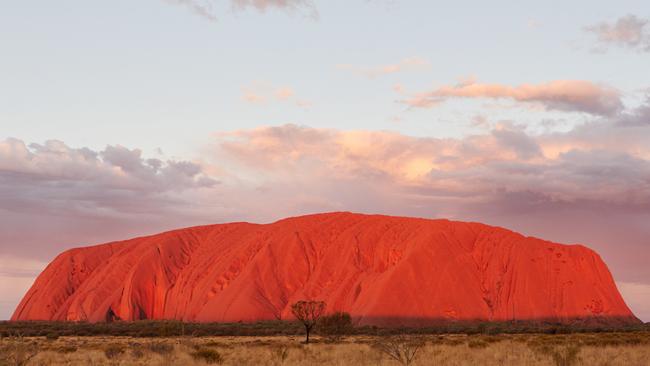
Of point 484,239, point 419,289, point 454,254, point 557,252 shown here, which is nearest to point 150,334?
point 419,289

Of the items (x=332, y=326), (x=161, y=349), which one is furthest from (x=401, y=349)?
(x=332, y=326)

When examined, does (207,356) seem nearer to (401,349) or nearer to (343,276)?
(401,349)

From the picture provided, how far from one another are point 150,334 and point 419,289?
44.4 m

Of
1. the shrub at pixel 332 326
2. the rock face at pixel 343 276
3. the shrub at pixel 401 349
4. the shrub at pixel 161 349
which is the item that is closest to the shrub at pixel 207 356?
the shrub at pixel 161 349

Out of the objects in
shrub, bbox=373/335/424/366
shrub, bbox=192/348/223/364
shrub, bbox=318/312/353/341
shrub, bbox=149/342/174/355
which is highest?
shrub, bbox=373/335/424/366

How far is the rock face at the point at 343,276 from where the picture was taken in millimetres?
116000

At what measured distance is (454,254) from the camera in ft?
402

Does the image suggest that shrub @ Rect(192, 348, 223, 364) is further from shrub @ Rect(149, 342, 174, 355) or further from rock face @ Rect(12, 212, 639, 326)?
rock face @ Rect(12, 212, 639, 326)

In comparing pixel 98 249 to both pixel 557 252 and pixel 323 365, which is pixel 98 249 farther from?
pixel 323 365

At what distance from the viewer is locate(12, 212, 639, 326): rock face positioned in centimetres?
11600

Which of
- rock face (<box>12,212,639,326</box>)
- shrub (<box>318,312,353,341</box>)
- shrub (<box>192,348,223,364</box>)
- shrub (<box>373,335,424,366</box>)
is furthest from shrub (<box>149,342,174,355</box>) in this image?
rock face (<box>12,212,639,326</box>)

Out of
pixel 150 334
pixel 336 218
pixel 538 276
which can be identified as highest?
pixel 336 218

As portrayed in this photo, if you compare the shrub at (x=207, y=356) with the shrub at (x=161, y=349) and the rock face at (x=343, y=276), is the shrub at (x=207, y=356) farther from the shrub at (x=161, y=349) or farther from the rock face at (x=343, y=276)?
the rock face at (x=343, y=276)

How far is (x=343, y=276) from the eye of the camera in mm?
126312
